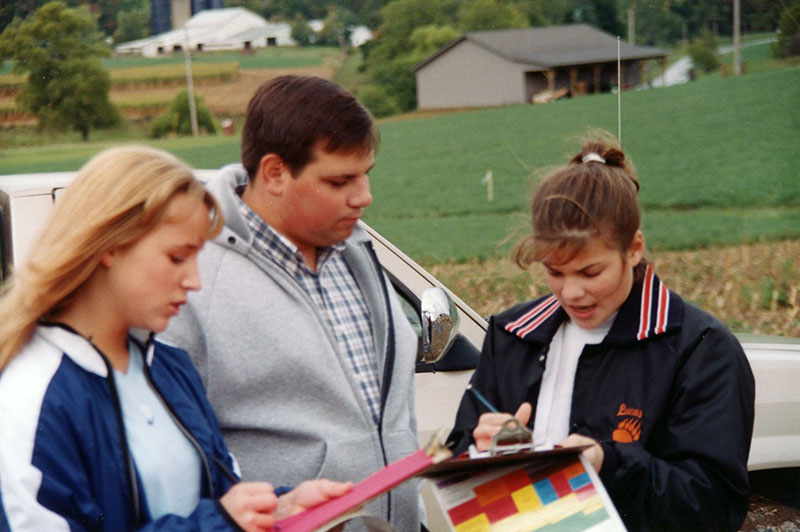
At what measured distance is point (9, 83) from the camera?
1009 centimetres

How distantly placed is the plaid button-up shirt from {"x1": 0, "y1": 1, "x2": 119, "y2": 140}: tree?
859 cm

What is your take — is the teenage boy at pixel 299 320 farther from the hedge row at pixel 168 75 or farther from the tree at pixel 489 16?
the tree at pixel 489 16

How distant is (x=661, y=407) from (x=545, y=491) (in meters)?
0.37

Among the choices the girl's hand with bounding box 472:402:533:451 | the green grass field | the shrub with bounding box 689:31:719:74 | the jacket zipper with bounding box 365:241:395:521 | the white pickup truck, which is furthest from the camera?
the shrub with bounding box 689:31:719:74

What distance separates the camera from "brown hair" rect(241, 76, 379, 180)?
208 cm

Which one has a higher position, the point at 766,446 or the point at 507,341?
the point at 507,341

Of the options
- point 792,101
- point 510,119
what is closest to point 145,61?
point 510,119

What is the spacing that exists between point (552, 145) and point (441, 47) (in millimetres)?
2625

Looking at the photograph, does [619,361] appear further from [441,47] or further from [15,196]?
[441,47]

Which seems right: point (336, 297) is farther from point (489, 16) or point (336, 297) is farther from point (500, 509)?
point (489, 16)

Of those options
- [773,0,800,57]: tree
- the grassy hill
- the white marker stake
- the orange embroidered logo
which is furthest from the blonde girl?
the white marker stake

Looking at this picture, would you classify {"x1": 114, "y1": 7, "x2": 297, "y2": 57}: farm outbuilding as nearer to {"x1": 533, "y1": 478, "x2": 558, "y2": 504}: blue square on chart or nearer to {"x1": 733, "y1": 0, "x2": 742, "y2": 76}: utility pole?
{"x1": 733, "y1": 0, "x2": 742, "y2": 76}: utility pole

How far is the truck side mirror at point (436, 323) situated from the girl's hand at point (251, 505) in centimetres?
141

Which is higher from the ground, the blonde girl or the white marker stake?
the blonde girl
